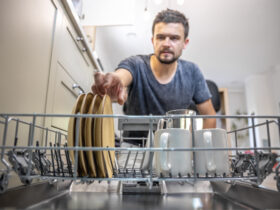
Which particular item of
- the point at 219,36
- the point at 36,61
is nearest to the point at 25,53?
the point at 36,61

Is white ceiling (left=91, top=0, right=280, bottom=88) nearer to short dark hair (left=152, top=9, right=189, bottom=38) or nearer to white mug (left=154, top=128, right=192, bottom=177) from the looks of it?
short dark hair (left=152, top=9, right=189, bottom=38)

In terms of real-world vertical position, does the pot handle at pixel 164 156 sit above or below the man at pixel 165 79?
below

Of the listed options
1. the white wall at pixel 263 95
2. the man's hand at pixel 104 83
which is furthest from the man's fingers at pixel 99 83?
the white wall at pixel 263 95

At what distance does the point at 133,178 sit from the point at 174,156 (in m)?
0.08

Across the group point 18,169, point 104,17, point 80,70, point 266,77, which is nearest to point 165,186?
point 18,169

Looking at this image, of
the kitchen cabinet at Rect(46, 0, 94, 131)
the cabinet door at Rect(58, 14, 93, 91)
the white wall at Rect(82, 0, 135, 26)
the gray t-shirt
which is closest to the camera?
the kitchen cabinet at Rect(46, 0, 94, 131)

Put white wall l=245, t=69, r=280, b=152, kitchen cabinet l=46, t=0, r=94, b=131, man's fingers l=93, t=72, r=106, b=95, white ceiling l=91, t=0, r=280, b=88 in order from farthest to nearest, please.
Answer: white wall l=245, t=69, r=280, b=152 → white ceiling l=91, t=0, r=280, b=88 → kitchen cabinet l=46, t=0, r=94, b=131 → man's fingers l=93, t=72, r=106, b=95

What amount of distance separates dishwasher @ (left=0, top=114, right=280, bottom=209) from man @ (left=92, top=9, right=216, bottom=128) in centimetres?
48

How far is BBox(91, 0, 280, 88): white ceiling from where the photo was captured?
255 centimetres

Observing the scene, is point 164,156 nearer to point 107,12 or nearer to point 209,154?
point 209,154

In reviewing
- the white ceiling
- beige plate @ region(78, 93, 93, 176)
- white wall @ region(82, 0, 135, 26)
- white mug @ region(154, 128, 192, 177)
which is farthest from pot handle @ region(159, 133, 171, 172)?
the white ceiling

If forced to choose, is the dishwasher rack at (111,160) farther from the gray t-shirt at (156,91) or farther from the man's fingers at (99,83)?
the gray t-shirt at (156,91)

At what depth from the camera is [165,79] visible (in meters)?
1.18

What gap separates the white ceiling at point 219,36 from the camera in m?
2.55
